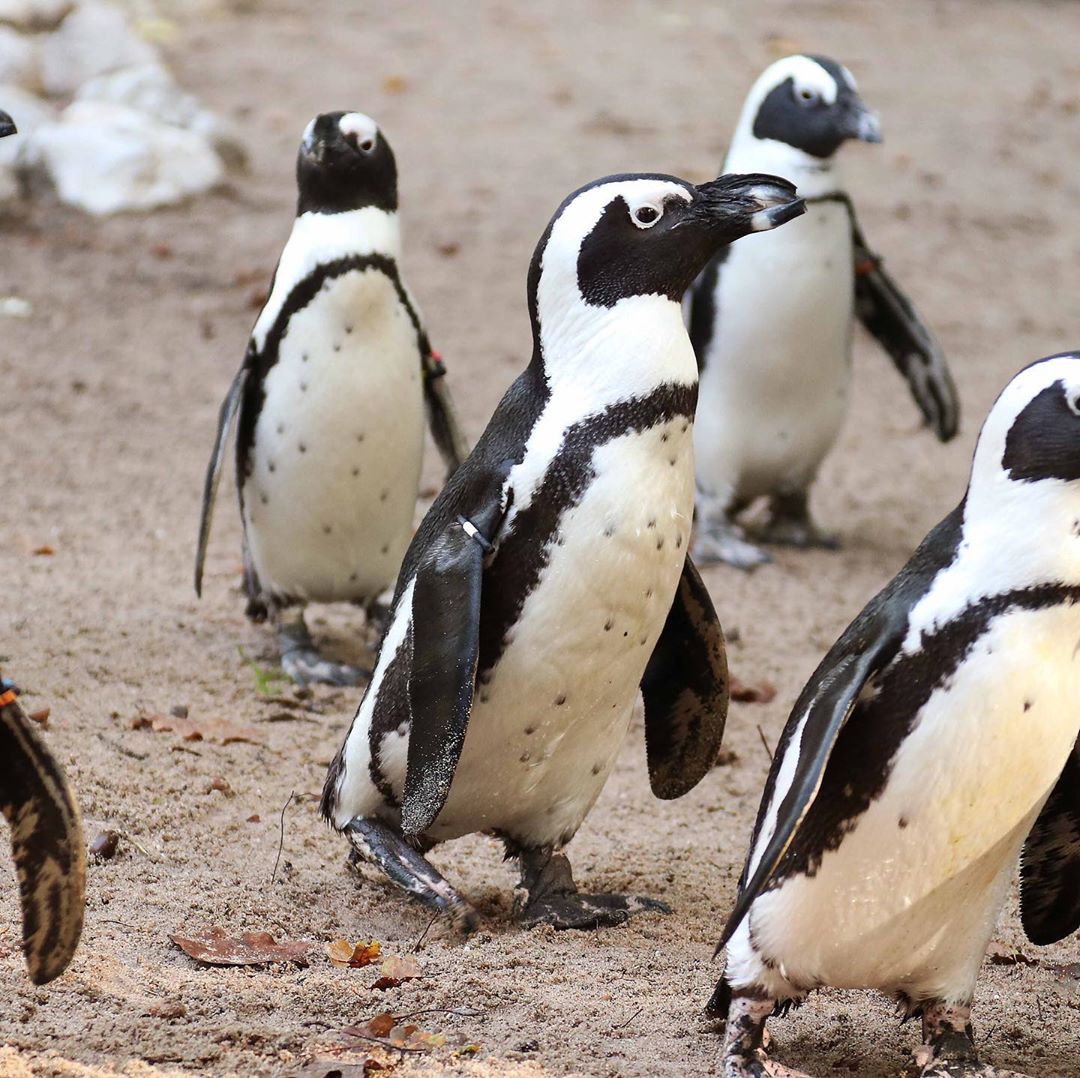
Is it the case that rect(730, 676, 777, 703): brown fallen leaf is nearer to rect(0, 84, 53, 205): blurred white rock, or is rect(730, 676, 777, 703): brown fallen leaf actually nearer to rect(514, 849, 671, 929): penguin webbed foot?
rect(514, 849, 671, 929): penguin webbed foot

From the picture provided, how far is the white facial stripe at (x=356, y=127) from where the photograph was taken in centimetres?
463

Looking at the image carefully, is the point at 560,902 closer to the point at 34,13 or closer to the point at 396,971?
the point at 396,971

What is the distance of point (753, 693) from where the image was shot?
16.1 feet

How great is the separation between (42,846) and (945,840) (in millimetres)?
1311

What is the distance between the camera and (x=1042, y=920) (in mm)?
2920

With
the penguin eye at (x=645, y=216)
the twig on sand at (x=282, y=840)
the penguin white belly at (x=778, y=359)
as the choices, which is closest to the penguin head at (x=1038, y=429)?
the penguin eye at (x=645, y=216)

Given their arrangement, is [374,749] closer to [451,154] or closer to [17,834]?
[17,834]

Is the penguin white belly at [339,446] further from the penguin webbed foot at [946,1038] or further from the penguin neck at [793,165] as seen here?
the penguin webbed foot at [946,1038]

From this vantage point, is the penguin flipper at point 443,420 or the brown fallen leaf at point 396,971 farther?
the penguin flipper at point 443,420

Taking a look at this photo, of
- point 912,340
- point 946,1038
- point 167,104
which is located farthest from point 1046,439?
point 167,104

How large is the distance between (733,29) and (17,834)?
1196 centimetres

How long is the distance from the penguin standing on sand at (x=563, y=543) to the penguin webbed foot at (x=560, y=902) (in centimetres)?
3

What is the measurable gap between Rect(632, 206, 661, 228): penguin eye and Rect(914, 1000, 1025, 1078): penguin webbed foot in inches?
55.4

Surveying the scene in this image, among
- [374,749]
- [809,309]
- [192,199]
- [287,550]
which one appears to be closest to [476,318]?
[192,199]
